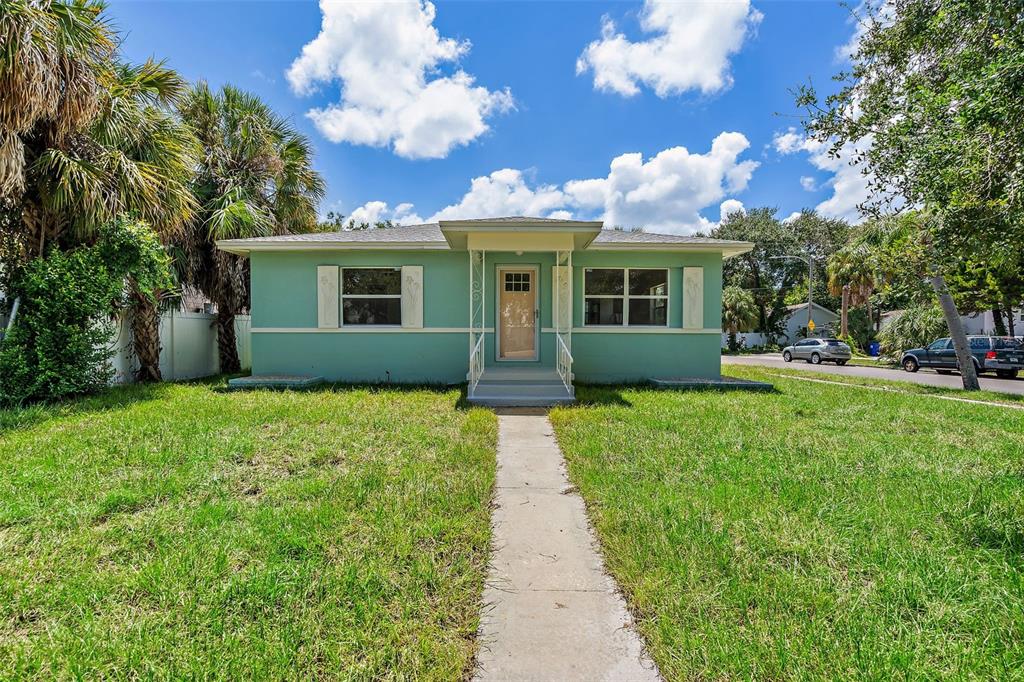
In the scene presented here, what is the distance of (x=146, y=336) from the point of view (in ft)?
29.8

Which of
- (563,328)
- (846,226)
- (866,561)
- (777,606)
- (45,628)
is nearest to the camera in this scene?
(45,628)

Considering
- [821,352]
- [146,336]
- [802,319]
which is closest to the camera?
[146,336]

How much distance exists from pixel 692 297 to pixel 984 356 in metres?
13.8

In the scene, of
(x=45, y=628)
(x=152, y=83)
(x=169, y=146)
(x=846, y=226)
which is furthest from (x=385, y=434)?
(x=846, y=226)

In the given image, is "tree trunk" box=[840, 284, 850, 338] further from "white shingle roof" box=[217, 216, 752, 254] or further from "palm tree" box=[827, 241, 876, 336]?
"white shingle roof" box=[217, 216, 752, 254]

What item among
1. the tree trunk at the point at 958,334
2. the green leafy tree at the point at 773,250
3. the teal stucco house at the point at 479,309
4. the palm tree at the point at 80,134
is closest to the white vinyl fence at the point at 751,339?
the green leafy tree at the point at 773,250

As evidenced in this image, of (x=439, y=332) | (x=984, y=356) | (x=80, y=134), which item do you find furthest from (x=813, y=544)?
(x=984, y=356)

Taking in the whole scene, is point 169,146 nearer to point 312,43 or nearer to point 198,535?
point 312,43

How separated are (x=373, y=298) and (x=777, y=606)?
29.2ft

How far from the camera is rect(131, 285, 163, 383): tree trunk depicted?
8.92 m

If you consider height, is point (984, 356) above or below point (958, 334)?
below

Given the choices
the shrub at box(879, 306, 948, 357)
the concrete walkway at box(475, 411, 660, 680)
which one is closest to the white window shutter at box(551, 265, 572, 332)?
the concrete walkway at box(475, 411, 660, 680)

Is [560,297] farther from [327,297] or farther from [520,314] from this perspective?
[327,297]

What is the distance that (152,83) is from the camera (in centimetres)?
859
